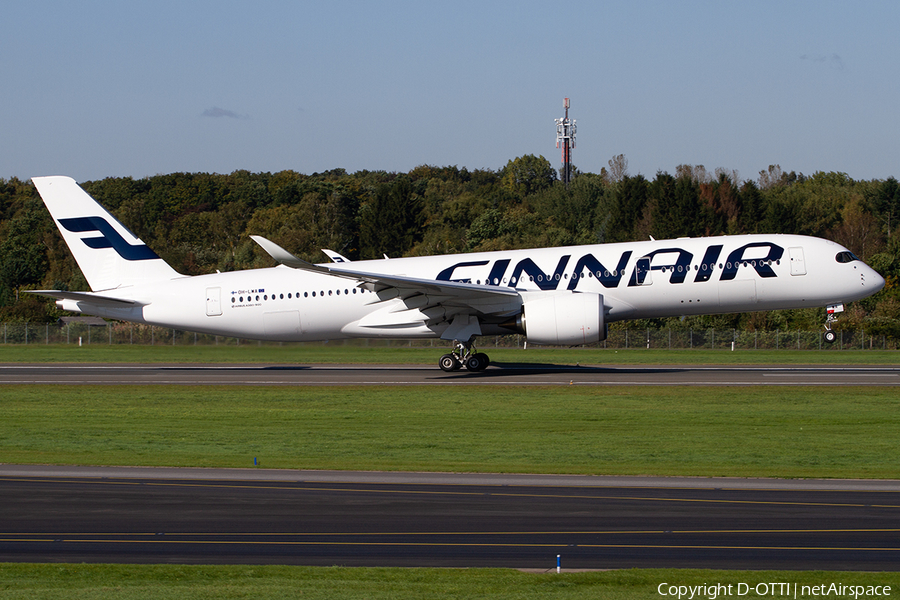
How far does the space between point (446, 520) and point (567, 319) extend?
21196 millimetres

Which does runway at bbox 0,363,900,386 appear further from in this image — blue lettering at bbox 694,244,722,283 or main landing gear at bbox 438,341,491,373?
blue lettering at bbox 694,244,722,283

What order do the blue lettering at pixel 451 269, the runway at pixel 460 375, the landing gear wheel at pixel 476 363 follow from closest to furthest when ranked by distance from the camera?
the runway at pixel 460 375, the blue lettering at pixel 451 269, the landing gear wheel at pixel 476 363

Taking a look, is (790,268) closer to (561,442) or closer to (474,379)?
(474,379)

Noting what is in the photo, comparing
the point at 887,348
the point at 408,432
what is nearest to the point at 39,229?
the point at 887,348

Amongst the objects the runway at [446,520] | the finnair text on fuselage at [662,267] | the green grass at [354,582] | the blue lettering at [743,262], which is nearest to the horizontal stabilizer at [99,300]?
the finnair text on fuselage at [662,267]

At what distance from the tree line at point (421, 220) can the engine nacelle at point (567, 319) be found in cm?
4100

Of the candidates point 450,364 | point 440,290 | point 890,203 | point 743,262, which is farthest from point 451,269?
point 890,203

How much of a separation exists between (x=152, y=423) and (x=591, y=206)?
103 metres

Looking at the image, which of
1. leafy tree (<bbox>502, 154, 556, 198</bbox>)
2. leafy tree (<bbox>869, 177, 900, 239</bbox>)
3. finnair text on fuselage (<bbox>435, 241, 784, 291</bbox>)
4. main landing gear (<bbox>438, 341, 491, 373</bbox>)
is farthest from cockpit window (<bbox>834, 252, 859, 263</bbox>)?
leafy tree (<bbox>502, 154, 556, 198</bbox>)

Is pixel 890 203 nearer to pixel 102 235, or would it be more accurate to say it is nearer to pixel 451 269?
pixel 451 269

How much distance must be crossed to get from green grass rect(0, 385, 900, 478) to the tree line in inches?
1764

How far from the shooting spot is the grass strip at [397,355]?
137ft

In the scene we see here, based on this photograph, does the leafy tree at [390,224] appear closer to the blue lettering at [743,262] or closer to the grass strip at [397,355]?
the grass strip at [397,355]

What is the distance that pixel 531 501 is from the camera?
14445 millimetres
